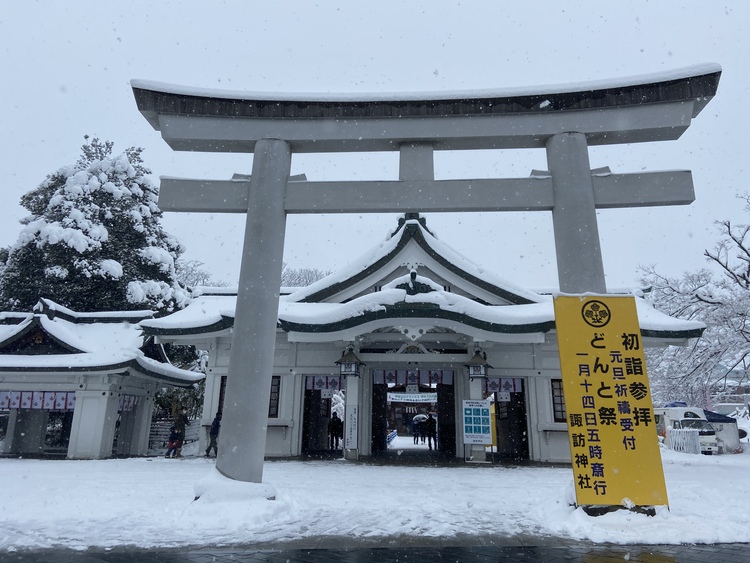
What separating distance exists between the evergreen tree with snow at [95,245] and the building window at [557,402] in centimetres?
1831

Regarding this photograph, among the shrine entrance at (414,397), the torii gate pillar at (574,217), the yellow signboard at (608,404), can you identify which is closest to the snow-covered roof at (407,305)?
the shrine entrance at (414,397)

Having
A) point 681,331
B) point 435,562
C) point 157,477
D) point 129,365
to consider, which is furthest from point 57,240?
point 681,331

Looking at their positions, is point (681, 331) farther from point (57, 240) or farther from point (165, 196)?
point (57, 240)

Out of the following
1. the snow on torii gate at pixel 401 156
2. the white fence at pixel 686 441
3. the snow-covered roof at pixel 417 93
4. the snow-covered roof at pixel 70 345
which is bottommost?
the white fence at pixel 686 441

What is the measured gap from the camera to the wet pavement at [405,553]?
192 inches

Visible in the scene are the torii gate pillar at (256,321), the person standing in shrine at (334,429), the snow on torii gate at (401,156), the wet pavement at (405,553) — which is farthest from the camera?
the person standing in shrine at (334,429)

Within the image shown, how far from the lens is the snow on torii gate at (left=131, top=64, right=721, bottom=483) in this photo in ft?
23.9

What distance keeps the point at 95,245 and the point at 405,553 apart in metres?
22.2

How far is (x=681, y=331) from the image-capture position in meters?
13.6

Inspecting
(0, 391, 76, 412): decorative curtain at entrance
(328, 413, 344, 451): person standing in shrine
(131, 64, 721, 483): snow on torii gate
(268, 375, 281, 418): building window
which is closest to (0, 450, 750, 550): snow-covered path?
(131, 64, 721, 483): snow on torii gate

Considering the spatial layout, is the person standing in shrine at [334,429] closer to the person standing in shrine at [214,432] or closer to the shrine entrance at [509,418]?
the person standing in shrine at [214,432]

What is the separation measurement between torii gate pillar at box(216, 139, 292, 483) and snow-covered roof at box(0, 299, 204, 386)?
31.5 ft

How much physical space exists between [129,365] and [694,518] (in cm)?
1475

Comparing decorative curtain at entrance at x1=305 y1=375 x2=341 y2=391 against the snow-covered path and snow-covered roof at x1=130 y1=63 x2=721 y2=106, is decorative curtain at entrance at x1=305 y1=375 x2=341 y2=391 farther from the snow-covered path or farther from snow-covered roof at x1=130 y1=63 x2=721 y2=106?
snow-covered roof at x1=130 y1=63 x2=721 y2=106
